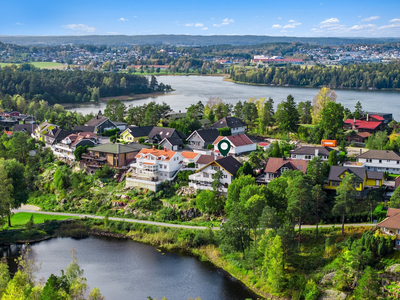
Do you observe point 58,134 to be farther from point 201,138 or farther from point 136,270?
point 136,270

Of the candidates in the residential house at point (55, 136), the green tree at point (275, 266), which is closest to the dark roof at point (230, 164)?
the green tree at point (275, 266)

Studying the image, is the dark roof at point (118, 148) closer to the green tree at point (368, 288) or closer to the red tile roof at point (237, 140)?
the red tile roof at point (237, 140)

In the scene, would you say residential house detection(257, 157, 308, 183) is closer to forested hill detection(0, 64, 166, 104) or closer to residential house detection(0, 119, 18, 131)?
residential house detection(0, 119, 18, 131)

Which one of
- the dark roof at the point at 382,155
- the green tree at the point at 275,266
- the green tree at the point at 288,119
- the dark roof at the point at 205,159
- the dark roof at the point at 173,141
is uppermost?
the green tree at the point at 288,119

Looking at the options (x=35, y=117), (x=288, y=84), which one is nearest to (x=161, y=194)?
(x=35, y=117)

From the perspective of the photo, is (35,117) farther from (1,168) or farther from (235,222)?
(235,222)

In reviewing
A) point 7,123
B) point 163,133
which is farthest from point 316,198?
point 7,123
